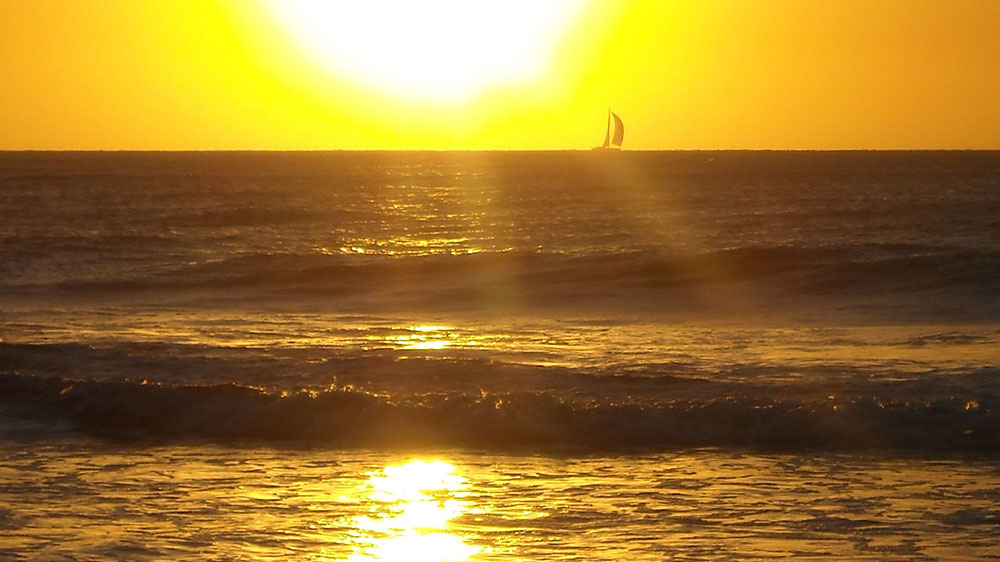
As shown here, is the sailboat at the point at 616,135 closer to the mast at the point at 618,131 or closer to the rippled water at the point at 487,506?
the mast at the point at 618,131

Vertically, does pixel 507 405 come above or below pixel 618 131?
below

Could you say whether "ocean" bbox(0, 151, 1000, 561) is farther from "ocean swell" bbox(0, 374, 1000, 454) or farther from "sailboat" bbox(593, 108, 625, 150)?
"sailboat" bbox(593, 108, 625, 150)

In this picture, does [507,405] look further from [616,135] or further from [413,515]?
[616,135]

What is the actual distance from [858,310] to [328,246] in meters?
18.7

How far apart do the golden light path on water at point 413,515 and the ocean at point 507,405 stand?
3 cm

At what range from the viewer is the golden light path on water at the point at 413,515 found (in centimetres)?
812

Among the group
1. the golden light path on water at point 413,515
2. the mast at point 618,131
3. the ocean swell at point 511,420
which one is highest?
the mast at point 618,131

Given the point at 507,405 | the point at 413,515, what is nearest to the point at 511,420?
the point at 507,405

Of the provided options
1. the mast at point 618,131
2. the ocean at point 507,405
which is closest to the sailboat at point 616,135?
the mast at point 618,131

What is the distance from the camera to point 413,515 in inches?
353

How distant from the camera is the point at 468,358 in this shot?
15.6 metres

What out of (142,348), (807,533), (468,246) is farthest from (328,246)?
(807,533)

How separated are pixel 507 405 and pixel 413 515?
388cm

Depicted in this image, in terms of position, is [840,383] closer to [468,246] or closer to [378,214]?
[468,246]
